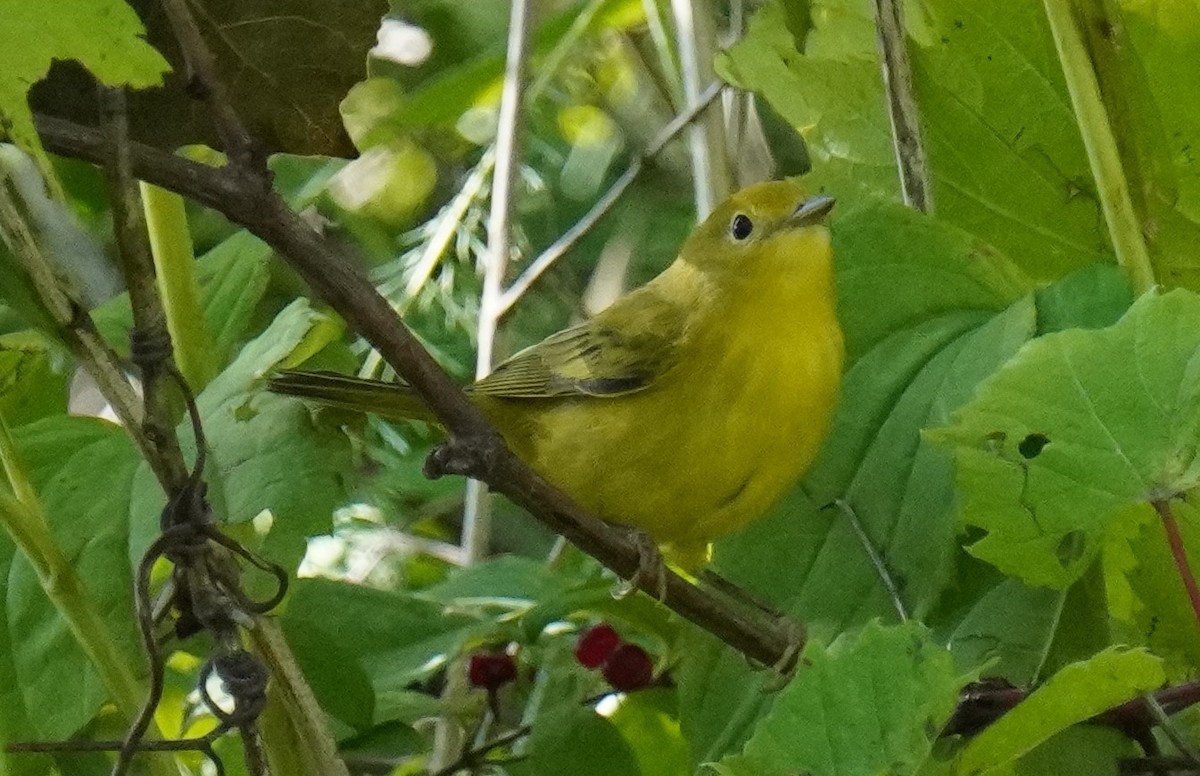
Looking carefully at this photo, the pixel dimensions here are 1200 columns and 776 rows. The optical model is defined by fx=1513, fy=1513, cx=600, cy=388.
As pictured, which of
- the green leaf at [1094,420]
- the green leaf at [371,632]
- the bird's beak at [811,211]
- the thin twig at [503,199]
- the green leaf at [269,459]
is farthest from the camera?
the thin twig at [503,199]

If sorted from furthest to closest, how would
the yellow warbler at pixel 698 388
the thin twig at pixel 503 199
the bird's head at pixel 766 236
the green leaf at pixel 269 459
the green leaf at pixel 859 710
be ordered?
the bird's head at pixel 766 236, the thin twig at pixel 503 199, the yellow warbler at pixel 698 388, the green leaf at pixel 269 459, the green leaf at pixel 859 710

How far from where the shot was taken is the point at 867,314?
4.74 ft

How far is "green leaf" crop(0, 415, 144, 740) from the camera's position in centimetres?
131

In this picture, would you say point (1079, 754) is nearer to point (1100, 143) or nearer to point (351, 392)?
point (1100, 143)

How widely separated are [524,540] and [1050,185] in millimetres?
2107

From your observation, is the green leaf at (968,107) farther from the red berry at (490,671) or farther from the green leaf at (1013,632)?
the red berry at (490,671)

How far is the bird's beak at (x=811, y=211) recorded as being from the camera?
1.80 meters

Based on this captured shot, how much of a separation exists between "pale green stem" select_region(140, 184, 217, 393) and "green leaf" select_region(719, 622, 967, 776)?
0.77 meters

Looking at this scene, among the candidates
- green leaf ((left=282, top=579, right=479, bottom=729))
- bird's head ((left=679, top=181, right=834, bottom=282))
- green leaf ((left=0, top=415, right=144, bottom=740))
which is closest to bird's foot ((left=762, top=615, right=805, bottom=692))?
green leaf ((left=282, top=579, right=479, bottom=729))

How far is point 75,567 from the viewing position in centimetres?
132

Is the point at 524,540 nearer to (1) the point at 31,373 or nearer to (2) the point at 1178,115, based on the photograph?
(1) the point at 31,373

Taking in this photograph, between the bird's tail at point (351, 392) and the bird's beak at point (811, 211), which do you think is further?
the bird's beak at point (811, 211)

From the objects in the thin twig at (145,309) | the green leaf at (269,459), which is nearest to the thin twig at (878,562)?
the green leaf at (269,459)

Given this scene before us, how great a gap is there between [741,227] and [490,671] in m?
0.87
